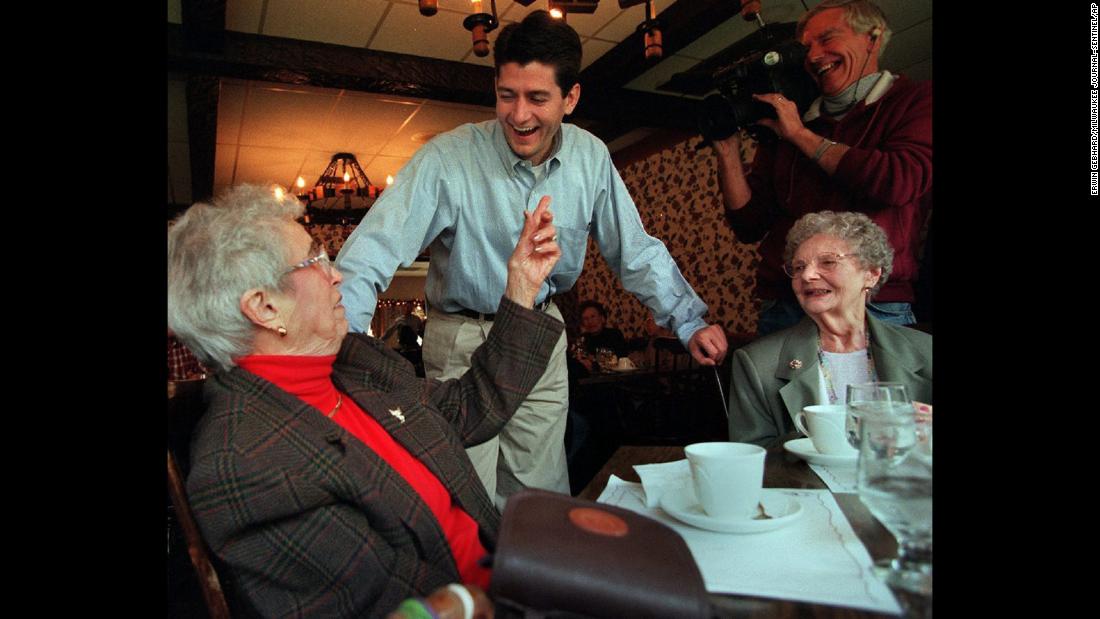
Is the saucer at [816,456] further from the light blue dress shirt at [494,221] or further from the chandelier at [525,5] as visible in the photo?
the chandelier at [525,5]

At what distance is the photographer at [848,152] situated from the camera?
199cm

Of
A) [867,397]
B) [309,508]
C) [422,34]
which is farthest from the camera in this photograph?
[422,34]

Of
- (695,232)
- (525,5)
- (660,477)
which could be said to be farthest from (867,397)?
(695,232)

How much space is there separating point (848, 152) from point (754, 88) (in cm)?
34

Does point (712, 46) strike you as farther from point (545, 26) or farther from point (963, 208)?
point (963, 208)

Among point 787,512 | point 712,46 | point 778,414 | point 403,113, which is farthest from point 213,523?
point 403,113

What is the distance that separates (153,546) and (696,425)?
412cm

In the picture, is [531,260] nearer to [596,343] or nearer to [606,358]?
[606,358]

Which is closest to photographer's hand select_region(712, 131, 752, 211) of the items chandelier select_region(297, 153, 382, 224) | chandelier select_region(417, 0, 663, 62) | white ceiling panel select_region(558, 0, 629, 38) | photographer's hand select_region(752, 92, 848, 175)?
photographer's hand select_region(752, 92, 848, 175)

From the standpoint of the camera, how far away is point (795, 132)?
2.13m

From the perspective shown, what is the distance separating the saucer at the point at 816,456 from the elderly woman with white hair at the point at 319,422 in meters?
0.47

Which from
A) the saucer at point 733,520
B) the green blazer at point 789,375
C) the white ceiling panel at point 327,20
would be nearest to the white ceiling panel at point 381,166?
the white ceiling panel at point 327,20

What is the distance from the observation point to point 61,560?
0.64m

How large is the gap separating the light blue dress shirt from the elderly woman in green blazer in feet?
1.01
